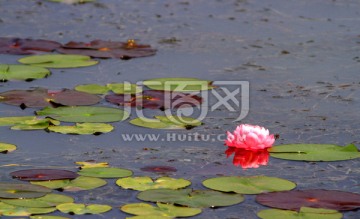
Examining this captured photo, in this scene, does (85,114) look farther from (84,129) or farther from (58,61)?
(58,61)

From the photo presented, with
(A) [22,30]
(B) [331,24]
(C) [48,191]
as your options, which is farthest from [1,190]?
(B) [331,24]

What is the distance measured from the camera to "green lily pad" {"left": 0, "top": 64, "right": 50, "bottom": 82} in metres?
4.55

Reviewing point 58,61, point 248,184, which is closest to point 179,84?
point 58,61

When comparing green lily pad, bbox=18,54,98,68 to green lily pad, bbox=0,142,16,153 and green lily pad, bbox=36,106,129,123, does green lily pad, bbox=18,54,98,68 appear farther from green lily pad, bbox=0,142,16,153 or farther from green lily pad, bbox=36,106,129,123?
green lily pad, bbox=0,142,16,153

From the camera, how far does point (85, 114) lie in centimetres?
Result: 404

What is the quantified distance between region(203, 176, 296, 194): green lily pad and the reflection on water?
20cm

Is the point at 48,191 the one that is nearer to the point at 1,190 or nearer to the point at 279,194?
the point at 1,190

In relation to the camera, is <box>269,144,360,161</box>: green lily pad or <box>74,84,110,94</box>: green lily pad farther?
<box>74,84,110,94</box>: green lily pad

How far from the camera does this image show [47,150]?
3.64 metres

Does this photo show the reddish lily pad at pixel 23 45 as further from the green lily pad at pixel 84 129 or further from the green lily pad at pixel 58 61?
the green lily pad at pixel 84 129

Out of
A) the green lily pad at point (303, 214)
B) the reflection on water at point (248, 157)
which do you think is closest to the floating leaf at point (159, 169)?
the reflection on water at point (248, 157)

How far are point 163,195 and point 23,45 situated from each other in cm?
218

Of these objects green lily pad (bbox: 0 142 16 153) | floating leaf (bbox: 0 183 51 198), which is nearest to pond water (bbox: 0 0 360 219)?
green lily pad (bbox: 0 142 16 153)

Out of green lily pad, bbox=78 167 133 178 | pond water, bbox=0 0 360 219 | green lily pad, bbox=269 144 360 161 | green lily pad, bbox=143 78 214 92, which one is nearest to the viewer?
green lily pad, bbox=78 167 133 178
